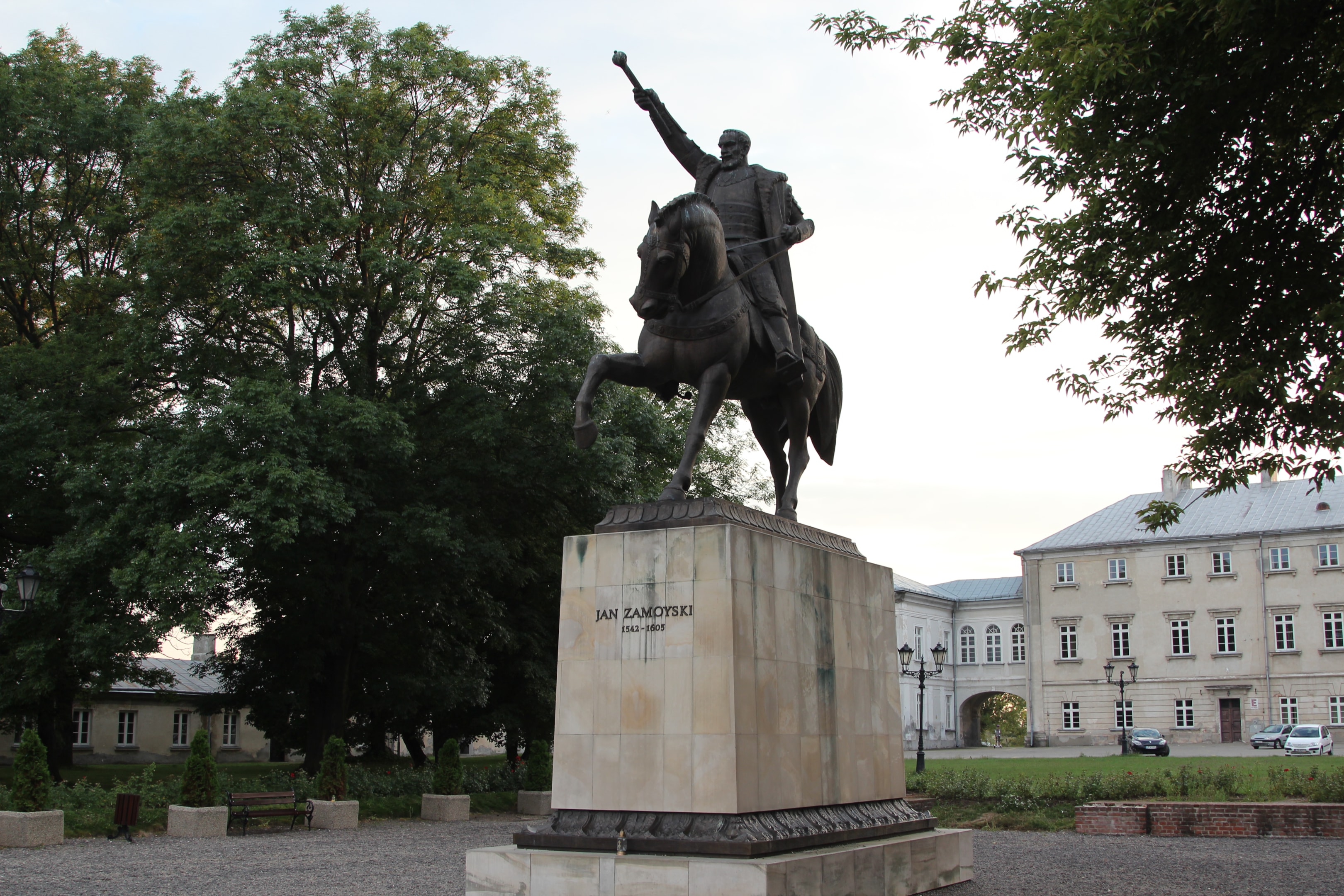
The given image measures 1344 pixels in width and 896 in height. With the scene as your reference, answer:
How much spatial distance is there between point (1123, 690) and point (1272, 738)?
6568 millimetres

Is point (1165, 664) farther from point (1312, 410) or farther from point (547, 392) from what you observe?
point (1312, 410)

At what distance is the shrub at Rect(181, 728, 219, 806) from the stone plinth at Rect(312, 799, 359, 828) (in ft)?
5.60

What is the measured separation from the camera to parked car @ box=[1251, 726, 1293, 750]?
2029 inches

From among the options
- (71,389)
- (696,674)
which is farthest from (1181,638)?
(696,674)

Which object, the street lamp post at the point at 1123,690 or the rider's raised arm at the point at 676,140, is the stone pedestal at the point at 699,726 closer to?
the rider's raised arm at the point at 676,140

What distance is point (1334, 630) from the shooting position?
60.0m

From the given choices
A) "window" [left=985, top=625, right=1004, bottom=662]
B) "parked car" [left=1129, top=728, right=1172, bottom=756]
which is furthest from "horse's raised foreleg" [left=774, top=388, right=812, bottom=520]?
"window" [left=985, top=625, right=1004, bottom=662]

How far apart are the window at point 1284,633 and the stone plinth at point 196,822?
57814mm

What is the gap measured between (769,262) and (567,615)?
352 cm

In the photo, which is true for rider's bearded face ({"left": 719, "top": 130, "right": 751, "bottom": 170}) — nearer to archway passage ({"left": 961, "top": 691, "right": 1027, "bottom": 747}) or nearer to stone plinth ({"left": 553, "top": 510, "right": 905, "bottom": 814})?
stone plinth ({"left": 553, "top": 510, "right": 905, "bottom": 814})

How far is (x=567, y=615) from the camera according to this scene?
931 centimetres

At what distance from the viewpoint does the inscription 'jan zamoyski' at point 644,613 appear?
8805 mm

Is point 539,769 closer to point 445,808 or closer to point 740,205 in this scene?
point 445,808

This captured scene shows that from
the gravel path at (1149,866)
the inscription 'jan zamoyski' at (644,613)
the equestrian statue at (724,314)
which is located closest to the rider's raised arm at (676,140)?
the equestrian statue at (724,314)
